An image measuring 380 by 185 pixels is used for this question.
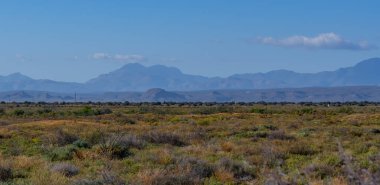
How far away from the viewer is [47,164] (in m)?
16.1

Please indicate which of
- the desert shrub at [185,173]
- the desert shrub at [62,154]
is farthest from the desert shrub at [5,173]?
the desert shrub at [185,173]

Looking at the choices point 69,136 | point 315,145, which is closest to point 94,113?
point 69,136

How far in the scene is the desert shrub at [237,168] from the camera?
47.2 feet

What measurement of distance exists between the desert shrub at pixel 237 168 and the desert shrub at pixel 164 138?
8253 mm

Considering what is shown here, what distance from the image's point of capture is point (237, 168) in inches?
586

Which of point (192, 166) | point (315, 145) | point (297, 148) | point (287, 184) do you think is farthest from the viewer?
point (315, 145)

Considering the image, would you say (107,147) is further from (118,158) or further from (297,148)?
(297,148)

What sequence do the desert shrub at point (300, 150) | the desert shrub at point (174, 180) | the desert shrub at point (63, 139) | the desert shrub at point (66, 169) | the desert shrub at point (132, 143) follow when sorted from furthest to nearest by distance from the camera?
the desert shrub at point (63, 139)
the desert shrub at point (132, 143)
the desert shrub at point (300, 150)
the desert shrub at point (66, 169)
the desert shrub at point (174, 180)

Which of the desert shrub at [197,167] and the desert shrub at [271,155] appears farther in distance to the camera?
the desert shrub at [271,155]

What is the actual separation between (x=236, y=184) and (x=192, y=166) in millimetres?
1588

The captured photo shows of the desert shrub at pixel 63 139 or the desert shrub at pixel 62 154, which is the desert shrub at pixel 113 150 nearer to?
the desert shrub at pixel 62 154

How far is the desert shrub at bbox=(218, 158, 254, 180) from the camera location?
1438 cm

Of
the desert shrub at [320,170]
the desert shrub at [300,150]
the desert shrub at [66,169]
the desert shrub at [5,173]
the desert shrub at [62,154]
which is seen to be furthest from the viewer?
the desert shrub at [300,150]

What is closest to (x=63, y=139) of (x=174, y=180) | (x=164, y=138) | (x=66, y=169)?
(x=164, y=138)
